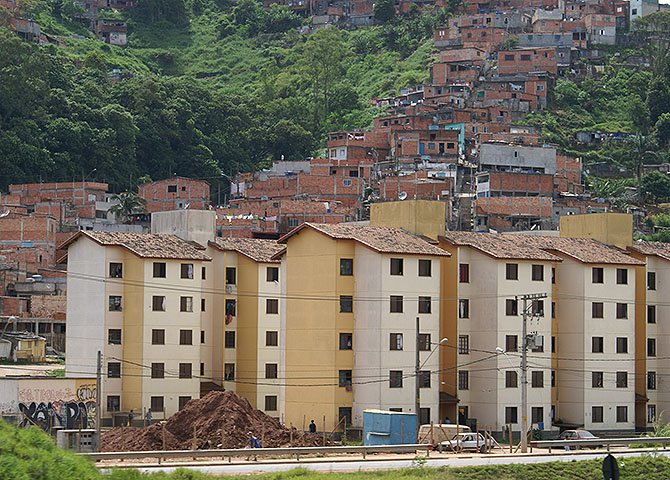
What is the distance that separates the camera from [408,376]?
217 ft

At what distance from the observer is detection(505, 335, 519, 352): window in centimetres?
6912

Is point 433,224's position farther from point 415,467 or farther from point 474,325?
point 415,467

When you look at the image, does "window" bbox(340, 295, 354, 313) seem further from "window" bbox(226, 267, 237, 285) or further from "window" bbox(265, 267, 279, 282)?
"window" bbox(226, 267, 237, 285)

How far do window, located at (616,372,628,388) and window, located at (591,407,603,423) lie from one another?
1.69m

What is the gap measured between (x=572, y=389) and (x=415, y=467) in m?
23.5

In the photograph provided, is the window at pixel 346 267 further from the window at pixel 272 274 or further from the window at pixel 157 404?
the window at pixel 157 404

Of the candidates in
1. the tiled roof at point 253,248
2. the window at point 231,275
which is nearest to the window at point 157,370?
the window at point 231,275

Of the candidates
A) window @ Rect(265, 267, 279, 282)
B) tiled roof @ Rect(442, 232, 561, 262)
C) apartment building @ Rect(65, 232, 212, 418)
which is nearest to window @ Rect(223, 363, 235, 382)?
apartment building @ Rect(65, 232, 212, 418)

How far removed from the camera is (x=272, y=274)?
75250mm

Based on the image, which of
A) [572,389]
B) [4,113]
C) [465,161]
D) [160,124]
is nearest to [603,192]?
[465,161]

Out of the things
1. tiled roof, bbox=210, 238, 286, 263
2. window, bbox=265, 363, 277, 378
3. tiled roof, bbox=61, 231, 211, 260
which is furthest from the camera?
tiled roof, bbox=210, 238, 286, 263

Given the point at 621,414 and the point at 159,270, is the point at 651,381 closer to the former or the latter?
the point at 621,414

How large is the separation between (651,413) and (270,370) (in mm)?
19211

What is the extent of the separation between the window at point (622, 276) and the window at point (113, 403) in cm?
2507
